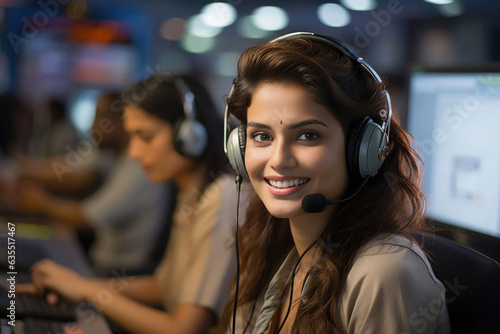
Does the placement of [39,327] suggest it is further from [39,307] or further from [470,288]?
[470,288]

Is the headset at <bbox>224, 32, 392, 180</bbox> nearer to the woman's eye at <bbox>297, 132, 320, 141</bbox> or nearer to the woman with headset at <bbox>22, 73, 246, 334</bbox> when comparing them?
the woman's eye at <bbox>297, 132, 320, 141</bbox>

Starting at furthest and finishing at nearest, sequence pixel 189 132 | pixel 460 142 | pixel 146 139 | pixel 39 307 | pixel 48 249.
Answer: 1. pixel 48 249
2. pixel 146 139
3. pixel 189 132
4. pixel 460 142
5. pixel 39 307

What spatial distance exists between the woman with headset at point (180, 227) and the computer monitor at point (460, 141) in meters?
0.59

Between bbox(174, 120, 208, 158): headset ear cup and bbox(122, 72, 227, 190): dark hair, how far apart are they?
0.12 ft

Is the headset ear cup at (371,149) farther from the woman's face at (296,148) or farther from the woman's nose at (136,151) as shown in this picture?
the woman's nose at (136,151)

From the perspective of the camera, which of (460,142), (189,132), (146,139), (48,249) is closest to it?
(460,142)

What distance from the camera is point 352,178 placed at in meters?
0.95

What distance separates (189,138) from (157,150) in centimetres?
15

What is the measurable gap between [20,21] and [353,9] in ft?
11.7

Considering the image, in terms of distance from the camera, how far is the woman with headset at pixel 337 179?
850 millimetres

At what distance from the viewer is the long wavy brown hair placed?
2.92 ft

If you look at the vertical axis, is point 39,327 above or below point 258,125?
below

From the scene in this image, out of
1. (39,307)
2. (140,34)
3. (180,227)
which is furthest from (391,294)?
(140,34)

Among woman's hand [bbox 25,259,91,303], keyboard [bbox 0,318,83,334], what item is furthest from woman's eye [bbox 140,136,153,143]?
keyboard [bbox 0,318,83,334]
